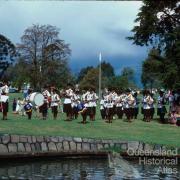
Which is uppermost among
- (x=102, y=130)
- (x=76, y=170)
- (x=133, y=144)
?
(x=102, y=130)

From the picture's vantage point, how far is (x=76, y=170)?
54.1ft

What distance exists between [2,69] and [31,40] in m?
6.44

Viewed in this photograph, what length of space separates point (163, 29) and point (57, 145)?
46.3ft

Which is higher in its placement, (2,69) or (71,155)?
(2,69)

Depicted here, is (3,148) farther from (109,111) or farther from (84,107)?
(109,111)

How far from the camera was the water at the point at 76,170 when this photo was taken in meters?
15.1

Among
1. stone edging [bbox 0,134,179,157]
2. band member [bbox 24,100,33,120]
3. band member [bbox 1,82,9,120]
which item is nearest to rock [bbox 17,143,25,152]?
stone edging [bbox 0,134,179,157]

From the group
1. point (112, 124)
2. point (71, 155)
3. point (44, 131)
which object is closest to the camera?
point (71, 155)

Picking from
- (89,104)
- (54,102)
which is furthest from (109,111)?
(54,102)

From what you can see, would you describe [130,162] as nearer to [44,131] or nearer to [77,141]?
[77,141]

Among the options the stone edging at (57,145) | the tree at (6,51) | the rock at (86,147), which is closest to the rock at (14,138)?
the stone edging at (57,145)

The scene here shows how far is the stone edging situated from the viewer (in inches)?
730

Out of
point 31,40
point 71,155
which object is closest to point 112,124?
point 71,155

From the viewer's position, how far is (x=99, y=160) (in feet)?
62.0
